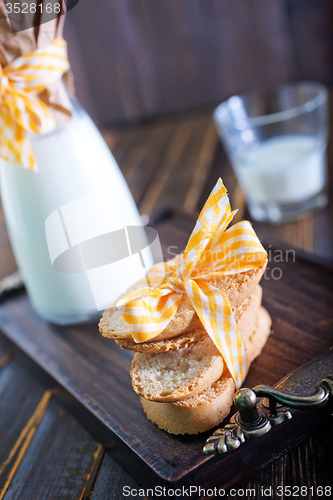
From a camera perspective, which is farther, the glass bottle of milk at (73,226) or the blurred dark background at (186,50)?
the blurred dark background at (186,50)

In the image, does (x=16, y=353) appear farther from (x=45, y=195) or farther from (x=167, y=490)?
(x=167, y=490)

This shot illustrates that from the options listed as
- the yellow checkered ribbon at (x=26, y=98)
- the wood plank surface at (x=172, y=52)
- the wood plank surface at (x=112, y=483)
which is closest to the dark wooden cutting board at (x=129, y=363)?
the wood plank surface at (x=112, y=483)

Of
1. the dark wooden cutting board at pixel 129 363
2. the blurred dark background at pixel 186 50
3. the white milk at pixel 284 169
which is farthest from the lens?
the blurred dark background at pixel 186 50

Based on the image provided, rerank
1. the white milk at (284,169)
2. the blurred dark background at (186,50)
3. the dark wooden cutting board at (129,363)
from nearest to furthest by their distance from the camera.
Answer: the dark wooden cutting board at (129,363) < the white milk at (284,169) < the blurred dark background at (186,50)

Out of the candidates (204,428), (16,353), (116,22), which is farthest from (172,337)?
(116,22)

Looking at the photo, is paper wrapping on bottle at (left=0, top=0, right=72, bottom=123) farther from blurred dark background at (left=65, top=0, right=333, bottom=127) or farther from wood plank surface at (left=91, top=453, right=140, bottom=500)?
blurred dark background at (left=65, top=0, right=333, bottom=127)

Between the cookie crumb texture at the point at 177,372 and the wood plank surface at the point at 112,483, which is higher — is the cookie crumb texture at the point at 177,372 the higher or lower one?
the higher one

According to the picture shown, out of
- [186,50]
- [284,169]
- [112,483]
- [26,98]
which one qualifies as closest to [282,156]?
[284,169]

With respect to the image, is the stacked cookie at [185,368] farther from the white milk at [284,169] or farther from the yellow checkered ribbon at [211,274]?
the white milk at [284,169]

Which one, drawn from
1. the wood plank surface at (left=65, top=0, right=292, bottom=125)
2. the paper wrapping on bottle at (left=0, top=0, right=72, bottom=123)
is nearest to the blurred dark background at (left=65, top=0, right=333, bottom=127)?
the wood plank surface at (left=65, top=0, right=292, bottom=125)
